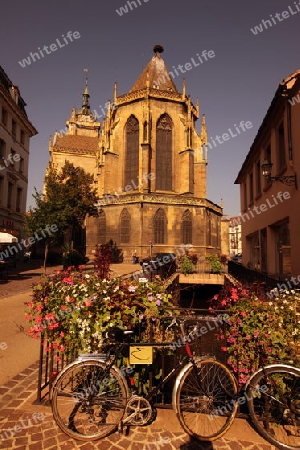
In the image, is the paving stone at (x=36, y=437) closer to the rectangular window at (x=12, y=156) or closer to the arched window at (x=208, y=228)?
the rectangular window at (x=12, y=156)

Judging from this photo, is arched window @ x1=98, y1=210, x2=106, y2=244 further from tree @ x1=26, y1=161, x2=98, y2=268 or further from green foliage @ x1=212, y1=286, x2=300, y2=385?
green foliage @ x1=212, y1=286, x2=300, y2=385

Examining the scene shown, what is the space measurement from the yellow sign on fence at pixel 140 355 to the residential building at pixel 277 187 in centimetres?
802

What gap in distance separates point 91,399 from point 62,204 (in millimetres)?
19638

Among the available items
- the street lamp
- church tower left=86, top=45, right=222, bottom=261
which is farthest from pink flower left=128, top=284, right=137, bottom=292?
church tower left=86, top=45, right=222, bottom=261

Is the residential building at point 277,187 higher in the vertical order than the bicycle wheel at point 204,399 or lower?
higher

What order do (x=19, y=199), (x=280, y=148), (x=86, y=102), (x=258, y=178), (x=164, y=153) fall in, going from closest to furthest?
(x=280, y=148)
(x=258, y=178)
(x=19, y=199)
(x=164, y=153)
(x=86, y=102)

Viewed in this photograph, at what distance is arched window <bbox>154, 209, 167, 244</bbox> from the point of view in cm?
3391

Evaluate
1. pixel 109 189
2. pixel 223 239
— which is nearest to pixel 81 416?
pixel 109 189

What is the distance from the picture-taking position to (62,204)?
841 inches

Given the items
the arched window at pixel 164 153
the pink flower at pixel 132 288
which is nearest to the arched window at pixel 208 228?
the arched window at pixel 164 153

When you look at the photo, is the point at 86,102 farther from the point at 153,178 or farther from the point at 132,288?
the point at 132,288

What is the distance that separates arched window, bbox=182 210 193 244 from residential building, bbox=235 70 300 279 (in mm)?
16781

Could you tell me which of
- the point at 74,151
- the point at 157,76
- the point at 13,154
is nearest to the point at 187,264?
the point at 13,154

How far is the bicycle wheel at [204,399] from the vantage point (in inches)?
118
